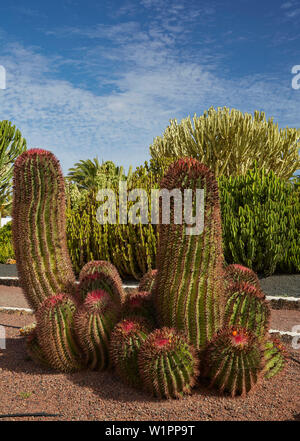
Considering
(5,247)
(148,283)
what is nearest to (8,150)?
(5,247)

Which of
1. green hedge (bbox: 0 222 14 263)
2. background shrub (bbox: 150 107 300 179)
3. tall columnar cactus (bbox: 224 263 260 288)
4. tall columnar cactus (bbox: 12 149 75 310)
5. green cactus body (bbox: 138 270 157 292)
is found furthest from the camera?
background shrub (bbox: 150 107 300 179)

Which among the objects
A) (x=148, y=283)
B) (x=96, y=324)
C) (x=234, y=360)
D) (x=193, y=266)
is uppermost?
(x=193, y=266)

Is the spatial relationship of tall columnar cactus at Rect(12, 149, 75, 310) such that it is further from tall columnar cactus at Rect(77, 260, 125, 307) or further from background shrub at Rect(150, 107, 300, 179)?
background shrub at Rect(150, 107, 300, 179)

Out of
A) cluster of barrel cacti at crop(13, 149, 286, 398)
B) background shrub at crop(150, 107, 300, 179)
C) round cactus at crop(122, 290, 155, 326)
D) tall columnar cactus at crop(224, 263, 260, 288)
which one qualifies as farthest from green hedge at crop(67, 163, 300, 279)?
background shrub at crop(150, 107, 300, 179)

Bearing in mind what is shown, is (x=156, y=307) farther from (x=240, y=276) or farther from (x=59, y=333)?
(x=240, y=276)

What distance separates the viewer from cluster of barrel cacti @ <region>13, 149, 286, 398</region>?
2.77 meters

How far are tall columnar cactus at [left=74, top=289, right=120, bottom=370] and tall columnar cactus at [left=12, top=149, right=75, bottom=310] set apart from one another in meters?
0.52

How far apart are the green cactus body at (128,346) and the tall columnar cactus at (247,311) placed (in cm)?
65

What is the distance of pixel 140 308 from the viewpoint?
3209 millimetres

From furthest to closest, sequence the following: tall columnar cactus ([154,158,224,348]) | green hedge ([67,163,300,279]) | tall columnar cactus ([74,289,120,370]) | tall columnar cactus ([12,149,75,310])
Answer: green hedge ([67,163,300,279]) < tall columnar cactus ([12,149,75,310]) < tall columnar cactus ([74,289,120,370]) < tall columnar cactus ([154,158,224,348])

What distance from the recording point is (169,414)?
263 centimetres

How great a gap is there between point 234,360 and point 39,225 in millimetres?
1858

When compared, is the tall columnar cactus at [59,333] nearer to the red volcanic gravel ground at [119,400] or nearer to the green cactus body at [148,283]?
the red volcanic gravel ground at [119,400]

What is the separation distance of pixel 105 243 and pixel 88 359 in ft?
15.6
